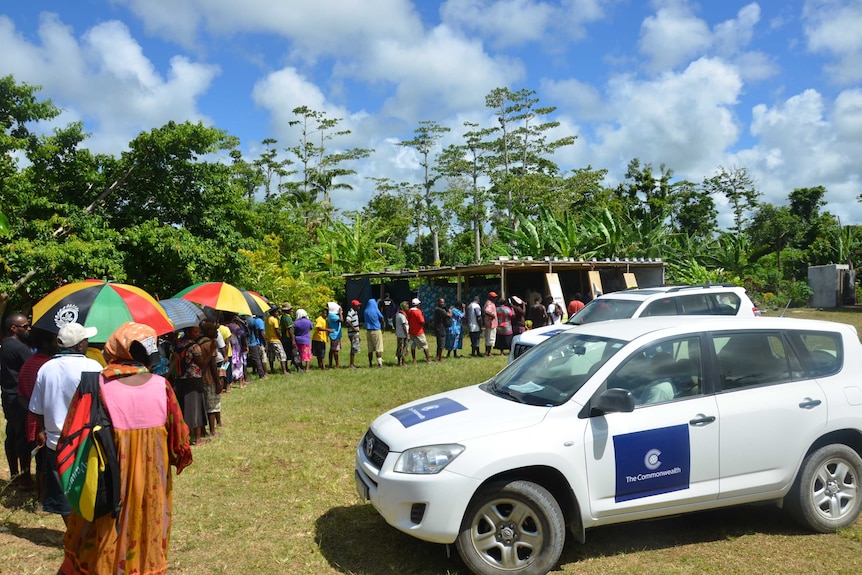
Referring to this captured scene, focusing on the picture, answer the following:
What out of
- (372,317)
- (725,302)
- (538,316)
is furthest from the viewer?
(538,316)

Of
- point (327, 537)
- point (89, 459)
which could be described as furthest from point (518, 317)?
point (89, 459)

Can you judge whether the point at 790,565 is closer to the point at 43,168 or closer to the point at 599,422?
the point at 599,422

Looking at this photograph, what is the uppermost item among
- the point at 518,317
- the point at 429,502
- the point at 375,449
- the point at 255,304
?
Result: the point at 255,304

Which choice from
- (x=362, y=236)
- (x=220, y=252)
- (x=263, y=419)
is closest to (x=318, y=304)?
(x=220, y=252)

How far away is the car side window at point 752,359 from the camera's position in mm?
4730

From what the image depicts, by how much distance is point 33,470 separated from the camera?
7.02 meters

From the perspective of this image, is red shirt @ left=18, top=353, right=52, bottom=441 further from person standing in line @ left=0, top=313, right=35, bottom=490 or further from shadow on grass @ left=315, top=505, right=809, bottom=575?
shadow on grass @ left=315, top=505, right=809, bottom=575

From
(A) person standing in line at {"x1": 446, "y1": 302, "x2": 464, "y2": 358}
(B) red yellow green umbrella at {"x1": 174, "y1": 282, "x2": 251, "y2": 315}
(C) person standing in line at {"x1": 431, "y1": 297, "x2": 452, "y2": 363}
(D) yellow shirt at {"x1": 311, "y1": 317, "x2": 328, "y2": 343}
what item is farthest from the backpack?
(A) person standing in line at {"x1": 446, "y1": 302, "x2": 464, "y2": 358}

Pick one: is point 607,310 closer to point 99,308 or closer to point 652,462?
point 652,462

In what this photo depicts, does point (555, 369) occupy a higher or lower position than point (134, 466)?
higher

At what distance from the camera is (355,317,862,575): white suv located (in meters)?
4.11

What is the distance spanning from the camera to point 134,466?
348cm

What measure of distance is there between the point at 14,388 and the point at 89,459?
3376 millimetres

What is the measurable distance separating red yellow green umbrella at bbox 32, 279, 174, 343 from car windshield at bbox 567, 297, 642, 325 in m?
6.48
